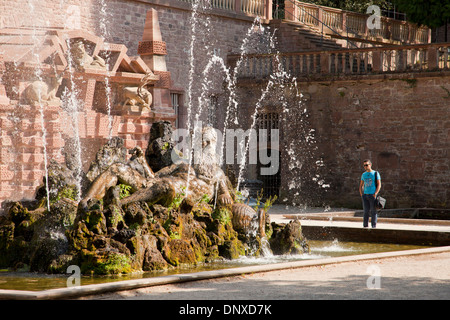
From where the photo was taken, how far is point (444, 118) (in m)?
22.9

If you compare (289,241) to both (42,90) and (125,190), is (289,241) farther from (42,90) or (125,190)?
(42,90)

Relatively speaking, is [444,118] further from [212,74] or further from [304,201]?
[212,74]

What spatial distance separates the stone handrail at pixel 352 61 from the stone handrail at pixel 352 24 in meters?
3.35

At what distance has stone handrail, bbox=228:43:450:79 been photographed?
22.9m

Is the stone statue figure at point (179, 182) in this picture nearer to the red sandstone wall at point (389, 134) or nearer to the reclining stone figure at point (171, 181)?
the reclining stone figure at point (171, 181)

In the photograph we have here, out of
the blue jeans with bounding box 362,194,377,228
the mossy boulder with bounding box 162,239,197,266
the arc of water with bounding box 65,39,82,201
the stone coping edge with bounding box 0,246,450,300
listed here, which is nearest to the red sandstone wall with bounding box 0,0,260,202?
the arc of water with bounding box 65,39,82,201

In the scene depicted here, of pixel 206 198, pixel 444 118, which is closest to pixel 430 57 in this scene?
pixel 444 118

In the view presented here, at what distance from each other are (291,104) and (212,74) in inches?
122

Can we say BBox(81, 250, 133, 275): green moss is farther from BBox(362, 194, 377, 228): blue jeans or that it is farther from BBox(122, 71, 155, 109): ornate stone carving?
BBox(122, 71, 155, 109): ornate stone carving

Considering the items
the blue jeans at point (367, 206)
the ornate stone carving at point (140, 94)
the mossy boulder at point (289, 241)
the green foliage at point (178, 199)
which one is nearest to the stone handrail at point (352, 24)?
the ornate stone carving at point (140, 94)

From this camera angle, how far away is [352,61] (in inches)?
958

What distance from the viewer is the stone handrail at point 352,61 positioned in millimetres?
22891

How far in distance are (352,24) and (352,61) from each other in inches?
245

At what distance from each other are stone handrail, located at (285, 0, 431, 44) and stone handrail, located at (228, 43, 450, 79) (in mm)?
3350
